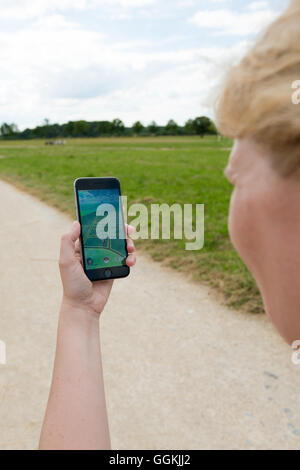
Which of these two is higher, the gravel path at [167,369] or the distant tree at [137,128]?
the distant tree at [137,128]

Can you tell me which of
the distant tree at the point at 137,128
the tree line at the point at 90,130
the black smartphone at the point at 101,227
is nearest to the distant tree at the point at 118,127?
the tree line at the point at 90,130

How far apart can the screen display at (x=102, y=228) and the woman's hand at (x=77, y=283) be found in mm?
56

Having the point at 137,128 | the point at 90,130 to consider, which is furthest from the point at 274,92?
the point at 137,128

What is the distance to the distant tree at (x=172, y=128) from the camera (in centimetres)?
8331

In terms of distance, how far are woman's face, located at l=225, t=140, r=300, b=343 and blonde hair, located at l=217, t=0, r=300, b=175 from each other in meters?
0.02

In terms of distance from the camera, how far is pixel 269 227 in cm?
58

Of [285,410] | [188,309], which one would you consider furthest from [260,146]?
[188,309]

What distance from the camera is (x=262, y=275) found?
2.05 feet

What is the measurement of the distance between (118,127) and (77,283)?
88674 mm

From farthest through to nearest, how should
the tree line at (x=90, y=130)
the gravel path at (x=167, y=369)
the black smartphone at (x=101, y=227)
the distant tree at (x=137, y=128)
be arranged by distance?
the distant tree at (x=137, y=128)
the tree line at (x=90, y=130)
the gravel path at (x=167, y=369)
the black smartphone at (x=101, y=227)

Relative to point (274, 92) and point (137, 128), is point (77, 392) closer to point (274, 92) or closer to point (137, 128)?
point (274, 92)

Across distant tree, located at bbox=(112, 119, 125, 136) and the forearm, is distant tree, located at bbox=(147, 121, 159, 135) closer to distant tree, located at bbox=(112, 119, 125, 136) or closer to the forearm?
distant tree, located at bbox=(112, 119, 125, 136)

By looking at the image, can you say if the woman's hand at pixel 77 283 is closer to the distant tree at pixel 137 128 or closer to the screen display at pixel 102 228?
the screen display at pixel 102 228

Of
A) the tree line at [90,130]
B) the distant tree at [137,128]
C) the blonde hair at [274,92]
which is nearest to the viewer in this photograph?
the blonde hair at [274,92]
